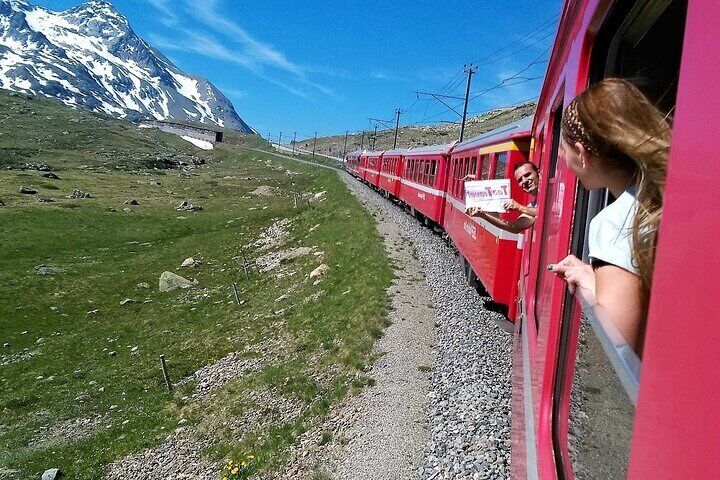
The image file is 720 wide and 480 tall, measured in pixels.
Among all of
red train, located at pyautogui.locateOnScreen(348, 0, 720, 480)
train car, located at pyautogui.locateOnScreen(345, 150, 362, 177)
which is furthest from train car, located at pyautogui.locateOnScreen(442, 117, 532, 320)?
train car, located at pyautogui.locateOnScreen(345, 150, 362, 177)

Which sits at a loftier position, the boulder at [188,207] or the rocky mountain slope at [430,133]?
the rocky mountain slope at [430,133]

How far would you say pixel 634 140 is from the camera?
149cm

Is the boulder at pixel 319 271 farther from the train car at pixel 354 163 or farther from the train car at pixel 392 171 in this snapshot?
the train car at pixel 354 163

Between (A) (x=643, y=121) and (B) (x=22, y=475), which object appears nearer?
(A) (x=643, y=121)

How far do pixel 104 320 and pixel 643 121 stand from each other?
22.6 meters

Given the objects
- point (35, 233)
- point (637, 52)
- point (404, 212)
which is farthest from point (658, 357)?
point (35, 233)

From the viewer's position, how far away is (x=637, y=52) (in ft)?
7.39

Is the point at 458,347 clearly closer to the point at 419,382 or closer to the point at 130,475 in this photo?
Answer: the point at 419,382

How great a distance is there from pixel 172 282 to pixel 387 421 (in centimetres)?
1908

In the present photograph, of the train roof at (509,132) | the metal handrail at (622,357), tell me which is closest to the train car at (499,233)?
the train roof at (509,132)

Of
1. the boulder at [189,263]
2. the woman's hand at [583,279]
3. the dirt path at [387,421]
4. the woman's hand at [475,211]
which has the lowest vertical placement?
the boulder at [189,263]

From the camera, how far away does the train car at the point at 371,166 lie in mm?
40312

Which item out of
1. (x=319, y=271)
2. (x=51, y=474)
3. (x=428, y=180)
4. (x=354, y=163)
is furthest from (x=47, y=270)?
(x=354, y=163)

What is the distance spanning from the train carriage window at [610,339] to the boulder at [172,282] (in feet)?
76.8
